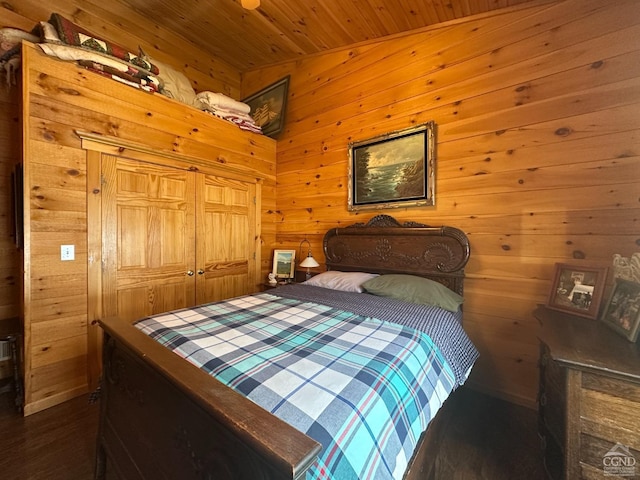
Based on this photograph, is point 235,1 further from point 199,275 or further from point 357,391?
point 357,391

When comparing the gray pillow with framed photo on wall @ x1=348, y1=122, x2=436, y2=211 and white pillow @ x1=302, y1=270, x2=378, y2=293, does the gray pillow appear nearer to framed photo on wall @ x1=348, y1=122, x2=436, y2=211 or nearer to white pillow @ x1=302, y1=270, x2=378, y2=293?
white pillow @ x1=302, y1=270, x2=378, y2=293

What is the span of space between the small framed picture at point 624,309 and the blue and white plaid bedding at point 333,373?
30.3 inches

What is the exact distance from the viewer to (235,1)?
93.0 inches

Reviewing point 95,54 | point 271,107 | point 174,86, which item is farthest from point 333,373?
point 271,107

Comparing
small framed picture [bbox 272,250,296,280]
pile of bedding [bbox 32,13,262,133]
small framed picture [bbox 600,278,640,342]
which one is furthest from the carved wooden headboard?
pile of bedding [bbox 32,13,262,133]

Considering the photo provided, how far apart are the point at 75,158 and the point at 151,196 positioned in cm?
56

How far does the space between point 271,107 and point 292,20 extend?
100 centimetres

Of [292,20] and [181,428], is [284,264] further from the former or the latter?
[292,20]

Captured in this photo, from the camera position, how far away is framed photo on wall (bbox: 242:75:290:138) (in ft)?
10.7

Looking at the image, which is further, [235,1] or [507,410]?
[235,1]

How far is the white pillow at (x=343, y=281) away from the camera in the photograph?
2.24 metres

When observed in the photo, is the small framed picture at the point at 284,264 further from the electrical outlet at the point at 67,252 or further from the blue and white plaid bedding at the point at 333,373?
the electrical outlet at the point at 67,252

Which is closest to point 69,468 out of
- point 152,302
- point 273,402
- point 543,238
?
point 152,302

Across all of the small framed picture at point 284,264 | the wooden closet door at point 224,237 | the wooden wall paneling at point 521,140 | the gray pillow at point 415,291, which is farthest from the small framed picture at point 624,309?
the wooden closet door at point 224,237
